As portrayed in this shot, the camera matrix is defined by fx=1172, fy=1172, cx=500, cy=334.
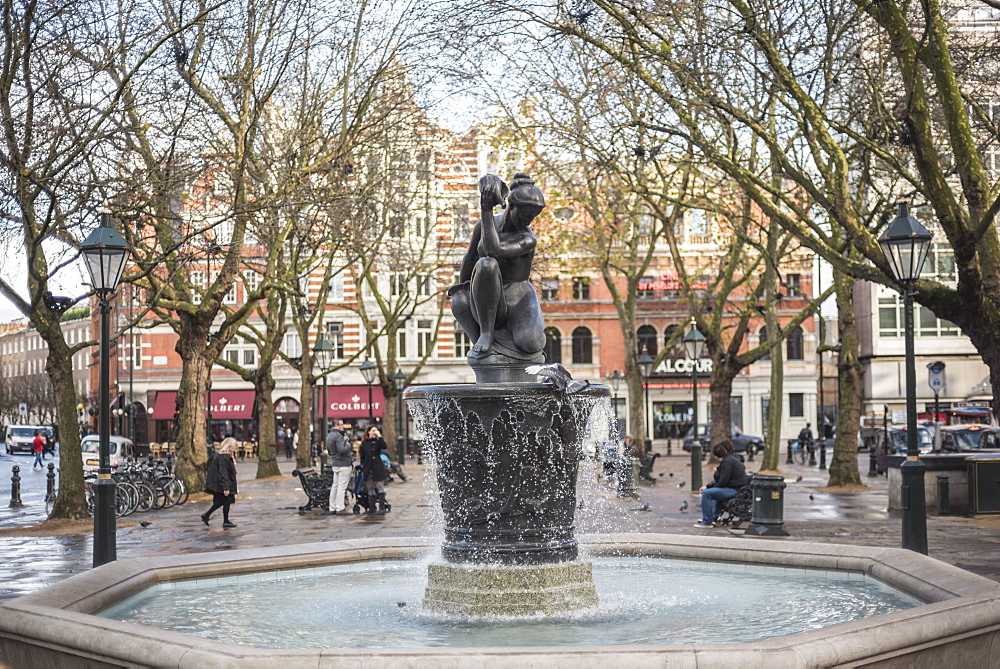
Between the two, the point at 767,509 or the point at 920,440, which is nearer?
the point at 767,509

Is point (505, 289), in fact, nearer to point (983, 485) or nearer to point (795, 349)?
point (983, 485)

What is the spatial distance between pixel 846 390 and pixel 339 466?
481 inches

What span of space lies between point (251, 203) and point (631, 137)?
10.3m

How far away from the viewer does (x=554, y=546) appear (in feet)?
30.2

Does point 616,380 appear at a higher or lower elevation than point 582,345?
lower

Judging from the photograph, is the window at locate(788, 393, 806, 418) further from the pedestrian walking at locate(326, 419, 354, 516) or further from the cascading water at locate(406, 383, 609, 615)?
the cascading water at locate(406, 383, 609, 615)

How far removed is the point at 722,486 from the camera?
1828 centimetres

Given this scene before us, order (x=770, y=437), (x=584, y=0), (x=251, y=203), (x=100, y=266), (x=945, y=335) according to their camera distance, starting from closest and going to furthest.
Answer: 1. (x=100, y=266)
2. (x=584, y=0)
3. (x=251, y=203)
4. (x=770, y=437)
5. (x=945, y=335)

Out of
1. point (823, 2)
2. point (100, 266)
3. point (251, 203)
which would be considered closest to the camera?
point (100, 266)

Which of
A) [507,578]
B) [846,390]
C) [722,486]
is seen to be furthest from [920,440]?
[507,578]

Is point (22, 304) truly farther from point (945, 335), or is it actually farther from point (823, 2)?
Result: point (945, 335)

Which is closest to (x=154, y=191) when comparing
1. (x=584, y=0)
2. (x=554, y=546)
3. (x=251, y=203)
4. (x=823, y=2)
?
(x=251, y=203)

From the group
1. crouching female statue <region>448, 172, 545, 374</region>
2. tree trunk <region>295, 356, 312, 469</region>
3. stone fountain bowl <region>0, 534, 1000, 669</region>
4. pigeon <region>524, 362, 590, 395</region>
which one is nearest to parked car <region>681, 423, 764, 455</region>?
tree trunk <region>295, 356, 312, 469</region>

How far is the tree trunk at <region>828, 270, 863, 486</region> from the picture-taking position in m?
27.0
